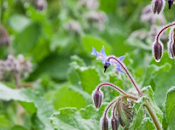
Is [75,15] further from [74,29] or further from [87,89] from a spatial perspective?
[87,89]

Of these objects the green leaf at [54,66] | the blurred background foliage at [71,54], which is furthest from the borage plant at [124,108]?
the green leaf at [54,66]

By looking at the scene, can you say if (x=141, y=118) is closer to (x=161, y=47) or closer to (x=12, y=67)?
(x=161, y=47)

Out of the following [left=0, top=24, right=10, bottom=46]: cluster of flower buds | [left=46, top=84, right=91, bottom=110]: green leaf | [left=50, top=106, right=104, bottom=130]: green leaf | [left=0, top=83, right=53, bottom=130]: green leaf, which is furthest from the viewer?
[left=0, top=24, right=10, bottom=46]: cluster of flower buds

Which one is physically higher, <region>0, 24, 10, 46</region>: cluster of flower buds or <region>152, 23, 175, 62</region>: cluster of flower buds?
<region>0, 24, 10, 46</region>: cluster of flower buds

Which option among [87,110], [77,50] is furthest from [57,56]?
[87,110]

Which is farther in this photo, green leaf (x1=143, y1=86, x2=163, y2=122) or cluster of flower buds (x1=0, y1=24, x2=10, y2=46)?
cluster of flower buds (x1=0, y1=24, x2=10, y2=46)

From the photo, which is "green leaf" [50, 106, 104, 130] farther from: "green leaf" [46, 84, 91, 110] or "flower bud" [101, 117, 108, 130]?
"green leaf" [46, 84, 91, 110]

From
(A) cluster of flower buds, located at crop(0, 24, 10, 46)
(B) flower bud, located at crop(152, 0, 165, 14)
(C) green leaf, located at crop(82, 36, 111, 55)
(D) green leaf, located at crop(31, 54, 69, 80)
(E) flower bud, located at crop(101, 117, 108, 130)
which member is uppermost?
(D) green leaf, located at crop(31, 54, 69, 80)

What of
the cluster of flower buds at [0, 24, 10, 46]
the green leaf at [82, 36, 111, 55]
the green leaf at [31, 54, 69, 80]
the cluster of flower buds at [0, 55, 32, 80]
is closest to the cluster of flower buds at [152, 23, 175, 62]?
the cluster of flower buds at [0, 55, 32, 80]
